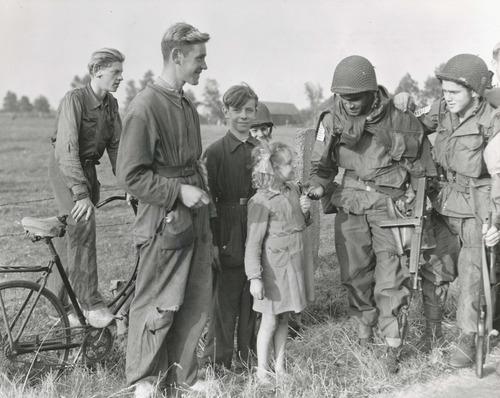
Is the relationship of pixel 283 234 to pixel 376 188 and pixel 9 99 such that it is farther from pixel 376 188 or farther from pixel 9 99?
pixel 9 99

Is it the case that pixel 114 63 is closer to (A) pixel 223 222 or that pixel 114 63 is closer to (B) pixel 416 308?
(A) pixel 223 222

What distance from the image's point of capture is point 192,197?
11.6 ft

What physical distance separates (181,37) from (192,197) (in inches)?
40.0

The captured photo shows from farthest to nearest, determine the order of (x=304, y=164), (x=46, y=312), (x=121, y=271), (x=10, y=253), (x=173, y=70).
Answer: (x=10, y=253) < (x=121, y=271) < (x=304, y=164) < (x=46, y=312) < (x=173, y=70)

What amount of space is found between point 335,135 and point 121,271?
13.5 ft

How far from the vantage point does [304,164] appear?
582cm

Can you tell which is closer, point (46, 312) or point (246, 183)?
point (246, 183)

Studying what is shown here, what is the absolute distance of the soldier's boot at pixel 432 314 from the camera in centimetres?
468

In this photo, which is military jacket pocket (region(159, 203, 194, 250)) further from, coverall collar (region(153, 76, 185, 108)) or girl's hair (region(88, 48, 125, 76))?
girl's hair (region(88, 48, 125, 76))

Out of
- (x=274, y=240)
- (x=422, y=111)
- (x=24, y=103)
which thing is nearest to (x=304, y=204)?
(x=274, y=240)

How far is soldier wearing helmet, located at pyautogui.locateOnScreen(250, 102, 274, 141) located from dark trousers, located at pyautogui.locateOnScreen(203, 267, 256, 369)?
1.10 metres

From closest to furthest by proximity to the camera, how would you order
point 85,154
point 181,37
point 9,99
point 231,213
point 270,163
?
point 181,37 < point 270,163 < point 231,213 < point 85,154 < point 9,99

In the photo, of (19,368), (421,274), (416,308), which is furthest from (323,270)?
(19,368)

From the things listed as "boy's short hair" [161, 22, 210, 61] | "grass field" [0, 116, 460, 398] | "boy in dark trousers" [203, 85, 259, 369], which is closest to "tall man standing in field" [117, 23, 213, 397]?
"boy's short hair" [161, 22, 210, 61]
